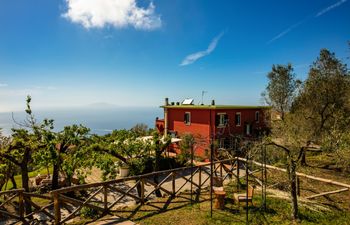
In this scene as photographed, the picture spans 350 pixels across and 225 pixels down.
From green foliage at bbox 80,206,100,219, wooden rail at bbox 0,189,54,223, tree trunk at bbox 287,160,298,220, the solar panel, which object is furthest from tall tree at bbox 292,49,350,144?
wooden rail at bbox 0,189,54,223

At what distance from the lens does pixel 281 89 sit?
27219mm

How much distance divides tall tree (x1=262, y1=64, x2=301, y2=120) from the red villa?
1.39 meters

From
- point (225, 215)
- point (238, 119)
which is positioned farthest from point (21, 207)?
point (238, 119)

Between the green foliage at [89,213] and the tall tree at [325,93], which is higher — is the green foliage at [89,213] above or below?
below

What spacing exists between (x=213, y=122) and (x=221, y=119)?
4.18 ft

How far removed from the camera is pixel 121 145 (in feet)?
37.9

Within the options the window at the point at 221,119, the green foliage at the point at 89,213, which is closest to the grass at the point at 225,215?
the green foliage at the point at 89,213

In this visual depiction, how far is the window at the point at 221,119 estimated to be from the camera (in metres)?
23.8

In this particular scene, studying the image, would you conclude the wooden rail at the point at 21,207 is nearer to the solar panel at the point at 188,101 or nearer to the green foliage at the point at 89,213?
the green foliage at the point at 89,213

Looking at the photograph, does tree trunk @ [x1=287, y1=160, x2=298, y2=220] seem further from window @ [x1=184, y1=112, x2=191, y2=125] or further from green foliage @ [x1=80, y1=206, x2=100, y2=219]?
window @ [x1=184, y1=112, x2=191, y2=125]

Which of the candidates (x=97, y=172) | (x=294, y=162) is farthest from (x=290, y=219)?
(x=97, y=172)

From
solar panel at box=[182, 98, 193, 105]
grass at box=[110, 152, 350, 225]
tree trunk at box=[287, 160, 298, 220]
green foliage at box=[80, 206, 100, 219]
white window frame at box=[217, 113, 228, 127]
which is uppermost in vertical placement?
solar panel at box=[182, 98, 193, 105]

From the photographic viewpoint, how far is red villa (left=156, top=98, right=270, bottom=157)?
77.4 feet

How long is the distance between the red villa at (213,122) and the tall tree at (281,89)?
54.6 inches
